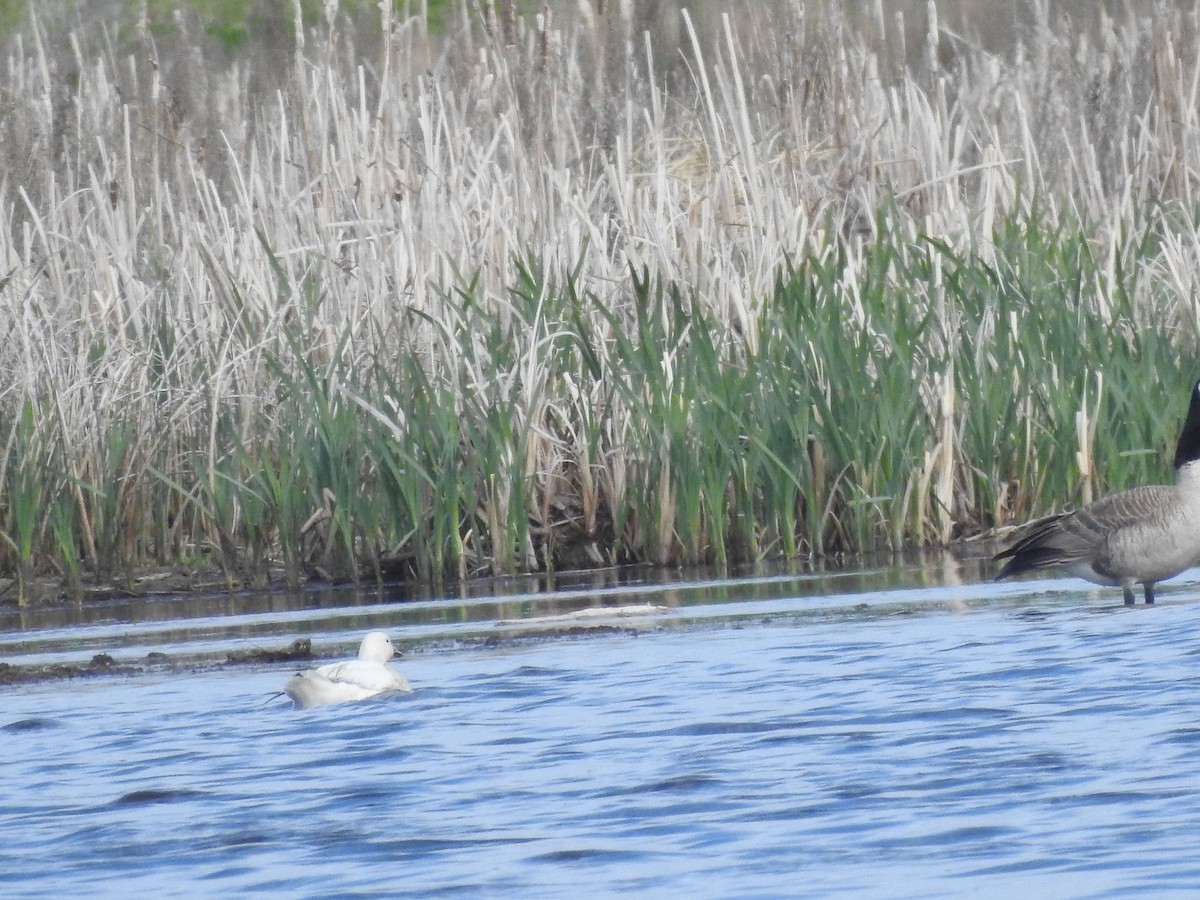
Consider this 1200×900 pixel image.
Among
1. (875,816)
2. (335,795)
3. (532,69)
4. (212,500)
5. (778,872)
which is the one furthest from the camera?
(532,69)

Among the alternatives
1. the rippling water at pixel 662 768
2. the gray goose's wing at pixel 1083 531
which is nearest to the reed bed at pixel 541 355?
the gray goose's wing at pixel 1083 531

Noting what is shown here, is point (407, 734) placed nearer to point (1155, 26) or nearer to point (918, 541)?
point (918, 541)

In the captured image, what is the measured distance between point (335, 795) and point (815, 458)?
180 inches

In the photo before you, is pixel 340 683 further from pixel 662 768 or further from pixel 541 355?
pixel 541 355

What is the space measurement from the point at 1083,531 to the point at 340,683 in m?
3.03

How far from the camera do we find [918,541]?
9359mm

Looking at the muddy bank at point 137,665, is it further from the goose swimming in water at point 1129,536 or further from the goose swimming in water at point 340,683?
the goose swimming in water at point 1129,536

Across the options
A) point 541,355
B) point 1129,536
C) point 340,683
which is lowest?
point 340,683

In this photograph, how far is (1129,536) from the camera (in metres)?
7.65

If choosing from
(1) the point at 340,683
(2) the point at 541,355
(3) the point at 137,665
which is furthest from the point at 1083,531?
(3) the point at 137,665

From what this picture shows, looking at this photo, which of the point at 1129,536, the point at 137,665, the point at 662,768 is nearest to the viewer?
the point at 662,768

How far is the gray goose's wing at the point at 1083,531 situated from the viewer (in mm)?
7730

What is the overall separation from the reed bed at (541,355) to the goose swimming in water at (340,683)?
2.70 meters

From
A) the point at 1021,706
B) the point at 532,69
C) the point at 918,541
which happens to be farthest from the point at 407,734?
the point at 532,69
